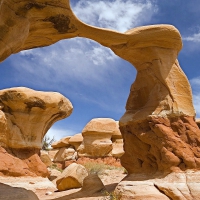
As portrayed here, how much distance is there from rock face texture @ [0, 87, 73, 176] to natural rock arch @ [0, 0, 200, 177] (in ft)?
15.7

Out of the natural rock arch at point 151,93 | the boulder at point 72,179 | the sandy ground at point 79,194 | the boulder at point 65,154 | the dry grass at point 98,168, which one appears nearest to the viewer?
the natural rock arch at point 151,93

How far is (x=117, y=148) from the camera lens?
23.0 metres

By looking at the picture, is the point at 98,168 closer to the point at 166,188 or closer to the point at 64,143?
the point at 166,188

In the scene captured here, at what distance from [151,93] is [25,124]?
658 cm

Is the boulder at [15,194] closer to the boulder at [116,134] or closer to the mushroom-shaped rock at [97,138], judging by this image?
the mushroom-shaped rock at [97,138]

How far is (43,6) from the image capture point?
7.06 meters

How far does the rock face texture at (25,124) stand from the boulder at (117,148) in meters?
8.52

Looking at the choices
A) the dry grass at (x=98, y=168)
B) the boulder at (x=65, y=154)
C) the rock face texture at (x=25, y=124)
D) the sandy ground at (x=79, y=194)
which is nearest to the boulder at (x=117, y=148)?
the dry grass at (x=98, y=168)

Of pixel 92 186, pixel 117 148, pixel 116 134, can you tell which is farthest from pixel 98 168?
pixel 92 186

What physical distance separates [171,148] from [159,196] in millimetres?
1459

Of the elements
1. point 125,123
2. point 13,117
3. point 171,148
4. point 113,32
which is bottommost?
point 171,148

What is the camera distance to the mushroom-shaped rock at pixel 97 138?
22.5 meters

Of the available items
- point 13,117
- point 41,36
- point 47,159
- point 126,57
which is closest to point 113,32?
point 126,57

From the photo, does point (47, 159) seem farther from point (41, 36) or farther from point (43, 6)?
point (43, 6)
